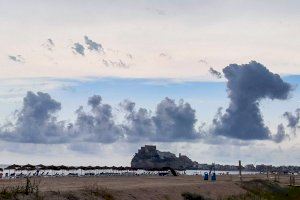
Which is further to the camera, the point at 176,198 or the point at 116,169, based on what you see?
the point at 116,169

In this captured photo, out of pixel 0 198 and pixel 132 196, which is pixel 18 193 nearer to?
pixel 0 198

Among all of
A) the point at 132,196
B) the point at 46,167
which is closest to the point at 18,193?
the point at 132,196

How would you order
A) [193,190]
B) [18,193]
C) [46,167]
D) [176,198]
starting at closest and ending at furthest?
[18,193] → [176,198] → [193,190] → [46,167]

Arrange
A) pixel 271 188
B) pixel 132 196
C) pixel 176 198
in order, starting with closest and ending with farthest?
pixel 132 196 < pixel 176 198 < pixel 271 188

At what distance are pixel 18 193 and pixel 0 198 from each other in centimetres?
211

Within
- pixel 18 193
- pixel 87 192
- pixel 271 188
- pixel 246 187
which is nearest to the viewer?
pixel 18 193

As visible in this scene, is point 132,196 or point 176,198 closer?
point 132,196

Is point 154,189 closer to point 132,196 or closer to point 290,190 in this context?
point 132,196

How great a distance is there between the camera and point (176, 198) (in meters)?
47.9

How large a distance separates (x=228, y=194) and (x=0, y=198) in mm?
37052

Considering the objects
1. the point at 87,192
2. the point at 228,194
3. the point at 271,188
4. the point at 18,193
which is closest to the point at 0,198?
the point at 18,193

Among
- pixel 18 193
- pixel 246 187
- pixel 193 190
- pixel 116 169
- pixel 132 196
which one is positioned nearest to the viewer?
pixel 18 193

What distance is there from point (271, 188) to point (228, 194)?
70.5ft

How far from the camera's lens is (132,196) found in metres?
42.3
